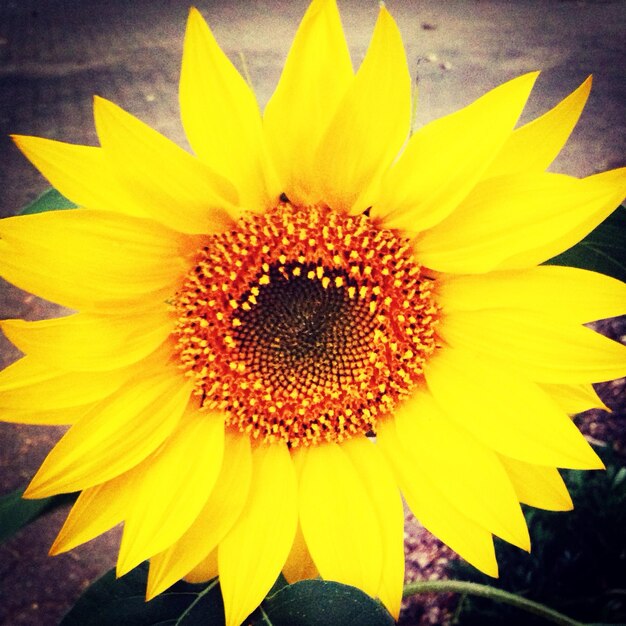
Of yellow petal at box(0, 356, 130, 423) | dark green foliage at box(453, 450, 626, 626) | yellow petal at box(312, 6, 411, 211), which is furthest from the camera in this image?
dark green foliage at box(453, 450, 626, 626)

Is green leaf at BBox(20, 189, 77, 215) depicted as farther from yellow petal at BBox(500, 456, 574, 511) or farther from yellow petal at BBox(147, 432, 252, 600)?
yellow petal at BBox(500, 456, 574, 511)

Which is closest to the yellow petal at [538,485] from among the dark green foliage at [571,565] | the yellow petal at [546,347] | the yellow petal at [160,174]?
the yellow petal at [546,347]

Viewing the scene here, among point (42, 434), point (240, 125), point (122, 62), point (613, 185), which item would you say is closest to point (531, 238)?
point (613, 185)

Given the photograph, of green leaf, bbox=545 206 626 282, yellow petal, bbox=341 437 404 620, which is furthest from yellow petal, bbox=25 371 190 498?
green leaf, bbox=545 206 626 282

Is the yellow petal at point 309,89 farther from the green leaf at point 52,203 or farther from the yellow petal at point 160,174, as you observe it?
the green leaf at point 52,203

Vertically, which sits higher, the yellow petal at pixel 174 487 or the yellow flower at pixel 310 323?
the yellow flower at pixel 310 323

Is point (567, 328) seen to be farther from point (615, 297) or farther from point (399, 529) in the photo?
point (399, 529)
